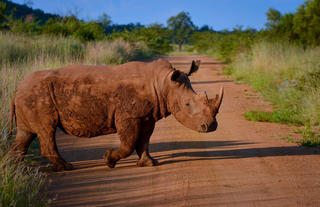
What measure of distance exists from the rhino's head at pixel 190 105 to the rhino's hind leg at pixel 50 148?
1.56 metres

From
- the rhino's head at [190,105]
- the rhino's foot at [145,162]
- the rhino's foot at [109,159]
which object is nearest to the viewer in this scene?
the rhino's head at [190,105]

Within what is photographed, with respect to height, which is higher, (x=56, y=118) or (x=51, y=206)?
(x=56, y=118)

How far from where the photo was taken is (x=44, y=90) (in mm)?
4582

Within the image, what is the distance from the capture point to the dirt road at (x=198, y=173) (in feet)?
12.5

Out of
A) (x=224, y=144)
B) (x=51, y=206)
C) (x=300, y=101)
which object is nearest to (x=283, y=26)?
(x=300, y=101)

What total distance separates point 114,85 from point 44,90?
0.89m

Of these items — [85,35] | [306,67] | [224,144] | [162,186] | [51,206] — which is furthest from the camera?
[85,35]

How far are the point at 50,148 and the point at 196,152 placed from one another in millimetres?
2273

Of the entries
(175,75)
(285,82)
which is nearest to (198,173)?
(175,75)

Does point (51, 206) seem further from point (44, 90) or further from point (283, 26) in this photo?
point (283, 26)

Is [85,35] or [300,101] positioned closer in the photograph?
[300,101]

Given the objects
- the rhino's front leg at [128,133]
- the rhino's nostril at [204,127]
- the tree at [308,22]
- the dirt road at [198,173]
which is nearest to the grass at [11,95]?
the dirt road at [198,173]

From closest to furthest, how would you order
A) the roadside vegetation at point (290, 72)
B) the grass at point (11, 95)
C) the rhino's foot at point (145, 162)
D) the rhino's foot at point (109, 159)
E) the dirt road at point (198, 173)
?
the grass at point (11, 95)
the dirt road at point (198, 173)
the rhino's foot at point (109, 159)
the rhino's foot at point (145, 162)
the roadside vegetation at point (290, 72)

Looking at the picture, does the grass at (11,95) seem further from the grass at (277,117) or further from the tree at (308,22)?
the tree at (308,22)
